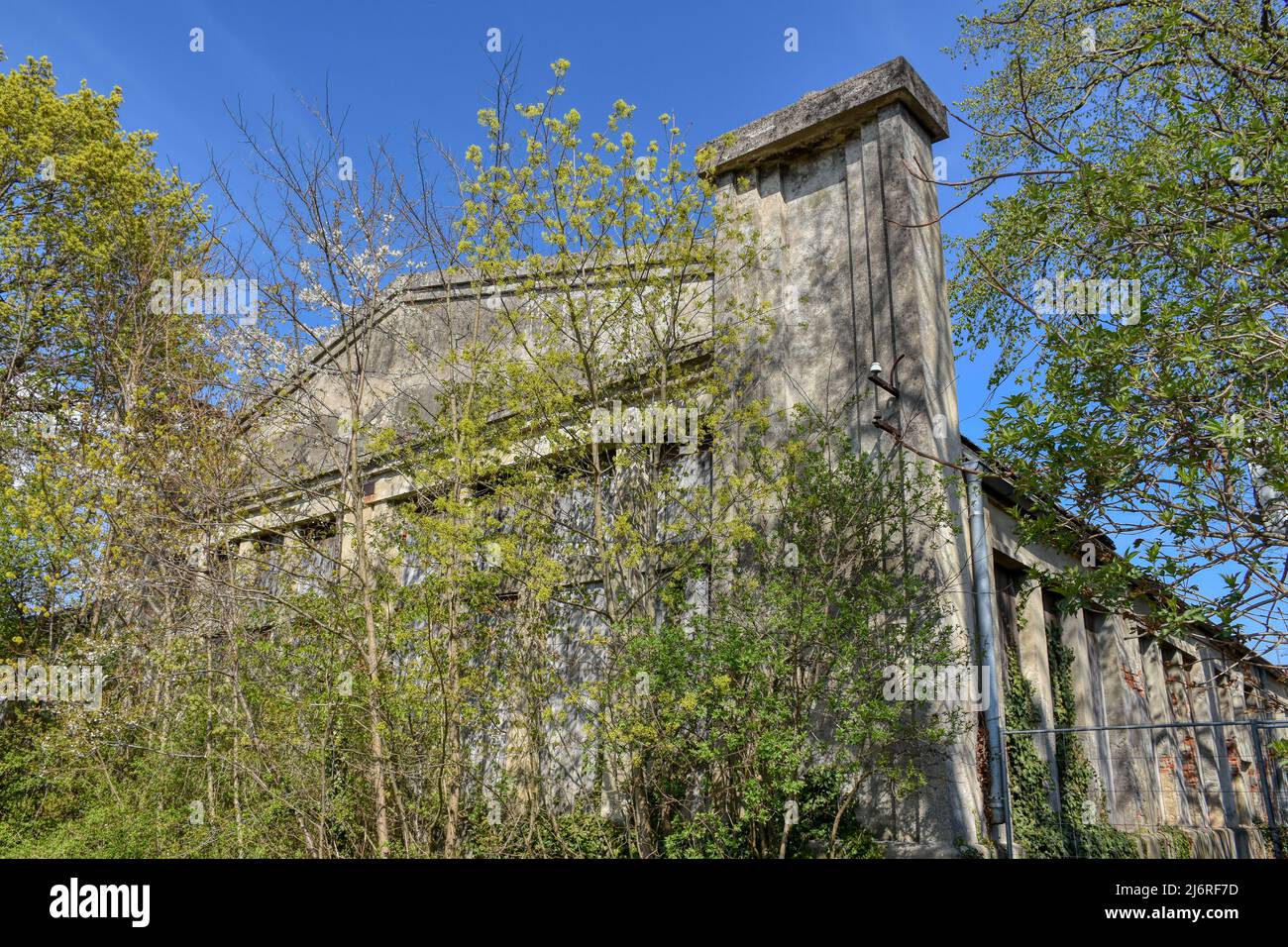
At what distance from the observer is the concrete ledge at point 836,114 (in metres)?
9.81

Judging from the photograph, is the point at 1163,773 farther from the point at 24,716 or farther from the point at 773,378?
the point at 24,716

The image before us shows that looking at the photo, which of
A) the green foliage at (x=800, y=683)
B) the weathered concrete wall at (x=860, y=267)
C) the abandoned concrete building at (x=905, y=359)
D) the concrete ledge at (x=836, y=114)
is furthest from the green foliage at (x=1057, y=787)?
the concrete ledge at (x=836, y=114)

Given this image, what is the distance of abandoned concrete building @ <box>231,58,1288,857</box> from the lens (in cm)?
829

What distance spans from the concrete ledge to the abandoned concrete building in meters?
0.02

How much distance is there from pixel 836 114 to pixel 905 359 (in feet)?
9.50

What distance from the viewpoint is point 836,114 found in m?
10.0

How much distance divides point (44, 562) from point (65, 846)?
4.03 meters

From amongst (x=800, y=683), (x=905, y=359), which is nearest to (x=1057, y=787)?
(x=800, y=683)

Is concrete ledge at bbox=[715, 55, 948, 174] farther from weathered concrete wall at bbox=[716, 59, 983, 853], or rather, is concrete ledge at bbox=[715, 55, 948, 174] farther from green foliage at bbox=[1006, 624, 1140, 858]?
green foliage at bbox=[1006, 624, 1140, 858]

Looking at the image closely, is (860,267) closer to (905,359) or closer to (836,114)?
(905,359)

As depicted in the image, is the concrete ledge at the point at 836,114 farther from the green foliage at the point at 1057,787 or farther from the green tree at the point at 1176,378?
the green foliage at the point at 1057,787

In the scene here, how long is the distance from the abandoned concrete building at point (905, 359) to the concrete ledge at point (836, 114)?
0.02 metres

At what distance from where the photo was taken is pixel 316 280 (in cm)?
969
